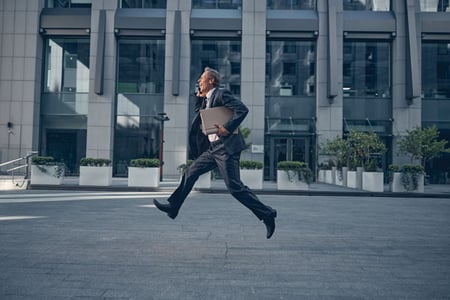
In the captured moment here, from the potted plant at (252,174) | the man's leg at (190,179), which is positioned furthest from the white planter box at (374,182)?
the man's leg at (190,179)

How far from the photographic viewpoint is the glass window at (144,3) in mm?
23328

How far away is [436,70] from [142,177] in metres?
19.9

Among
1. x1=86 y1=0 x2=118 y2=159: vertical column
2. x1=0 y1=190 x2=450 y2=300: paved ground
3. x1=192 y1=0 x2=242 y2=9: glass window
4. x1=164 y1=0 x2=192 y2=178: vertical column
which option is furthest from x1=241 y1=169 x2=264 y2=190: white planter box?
x1=192 y1=0 x2=242 y2=9: glass window

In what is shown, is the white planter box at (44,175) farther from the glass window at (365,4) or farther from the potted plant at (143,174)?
the glass window at (365,4)

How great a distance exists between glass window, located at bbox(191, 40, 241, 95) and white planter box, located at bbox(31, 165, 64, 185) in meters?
11.0

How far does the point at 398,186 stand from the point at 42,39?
880 inches

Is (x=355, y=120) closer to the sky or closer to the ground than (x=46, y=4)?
closer to the ground

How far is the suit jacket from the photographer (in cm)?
429

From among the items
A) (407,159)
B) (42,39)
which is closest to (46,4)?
(42,39)

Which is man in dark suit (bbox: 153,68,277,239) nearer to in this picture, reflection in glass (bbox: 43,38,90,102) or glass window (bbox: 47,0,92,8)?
reflection in glass (bbox: 43,38,90,102)

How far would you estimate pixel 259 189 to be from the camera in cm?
1411

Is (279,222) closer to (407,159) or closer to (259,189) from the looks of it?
(259,189)

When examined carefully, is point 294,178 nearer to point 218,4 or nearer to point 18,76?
point 218,4

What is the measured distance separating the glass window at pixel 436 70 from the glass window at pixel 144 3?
16948 mm
